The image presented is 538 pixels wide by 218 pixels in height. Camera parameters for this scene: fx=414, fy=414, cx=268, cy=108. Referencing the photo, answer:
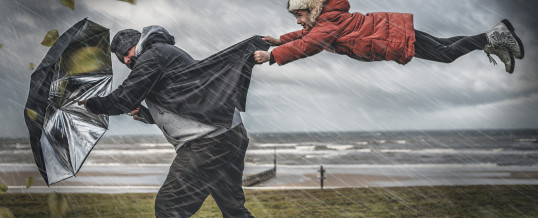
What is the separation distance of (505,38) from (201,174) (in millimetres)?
1771

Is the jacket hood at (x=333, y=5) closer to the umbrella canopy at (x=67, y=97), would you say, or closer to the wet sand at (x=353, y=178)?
the umbrella canopy at (x=67, y=97)

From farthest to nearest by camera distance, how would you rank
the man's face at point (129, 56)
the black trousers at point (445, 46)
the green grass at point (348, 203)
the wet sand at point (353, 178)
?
the wet sand at point (353, 178)
the green grass at point (348, 203)
the man's face at point (129, 56)
the black trousers at point (445, 46)

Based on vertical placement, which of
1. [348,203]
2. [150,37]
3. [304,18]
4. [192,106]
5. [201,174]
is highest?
[304,18]

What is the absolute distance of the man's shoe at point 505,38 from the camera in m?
2.15

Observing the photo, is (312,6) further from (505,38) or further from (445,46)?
(505,38)

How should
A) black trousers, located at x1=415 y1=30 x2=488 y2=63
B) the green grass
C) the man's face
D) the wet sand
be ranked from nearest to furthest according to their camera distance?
black trousers, located at x1=415 y1=30 x2=488 y2=63, the man's face, the green grass, the wet sand

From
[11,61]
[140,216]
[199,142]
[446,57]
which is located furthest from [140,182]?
[446,57]

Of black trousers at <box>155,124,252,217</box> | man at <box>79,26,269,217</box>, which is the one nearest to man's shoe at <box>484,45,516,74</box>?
man at <box>79,26,269,217</box>

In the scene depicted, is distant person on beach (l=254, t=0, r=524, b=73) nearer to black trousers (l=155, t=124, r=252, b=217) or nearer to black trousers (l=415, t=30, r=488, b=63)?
black trousers (l=415, t=30, r=488, b=63)

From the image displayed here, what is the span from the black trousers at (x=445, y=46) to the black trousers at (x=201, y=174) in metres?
1.09

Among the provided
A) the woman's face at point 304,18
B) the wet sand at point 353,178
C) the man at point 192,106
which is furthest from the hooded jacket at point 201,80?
the wet sand at point 353,178

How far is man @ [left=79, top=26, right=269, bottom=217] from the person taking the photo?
2213mm

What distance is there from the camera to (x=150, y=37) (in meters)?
2.19

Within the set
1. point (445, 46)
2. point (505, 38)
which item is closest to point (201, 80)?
point (445, 46)
